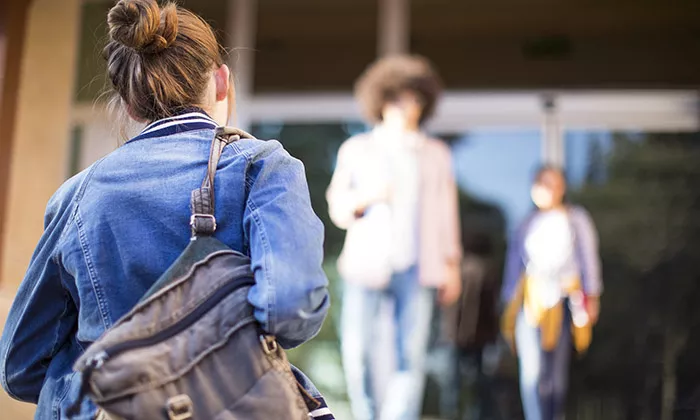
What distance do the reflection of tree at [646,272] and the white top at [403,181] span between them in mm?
2027

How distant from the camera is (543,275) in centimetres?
550

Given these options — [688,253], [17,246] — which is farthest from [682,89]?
[17,246]

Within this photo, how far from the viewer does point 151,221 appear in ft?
4.60

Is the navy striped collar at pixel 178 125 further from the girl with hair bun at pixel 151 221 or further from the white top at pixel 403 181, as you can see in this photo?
the white top at pixel 403 181

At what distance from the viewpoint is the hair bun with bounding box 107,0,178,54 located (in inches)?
56.4

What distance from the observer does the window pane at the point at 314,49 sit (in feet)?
22.3

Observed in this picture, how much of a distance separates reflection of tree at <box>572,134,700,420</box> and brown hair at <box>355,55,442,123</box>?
186 centimetres

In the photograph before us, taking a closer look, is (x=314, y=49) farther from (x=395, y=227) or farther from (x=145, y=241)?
(x=145, y=241)

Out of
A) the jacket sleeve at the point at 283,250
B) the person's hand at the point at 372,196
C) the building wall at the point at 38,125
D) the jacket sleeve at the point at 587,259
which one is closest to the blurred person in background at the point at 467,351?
the jacket sleeve at the point at 587,259

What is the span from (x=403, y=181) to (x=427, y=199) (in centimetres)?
20

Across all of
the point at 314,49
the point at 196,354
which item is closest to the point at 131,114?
the point at 196,354

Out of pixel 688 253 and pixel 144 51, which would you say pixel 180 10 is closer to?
pixel 144 51

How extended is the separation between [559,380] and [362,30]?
3328 millimetres

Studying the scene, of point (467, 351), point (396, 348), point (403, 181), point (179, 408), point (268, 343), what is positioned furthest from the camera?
point (467, 351)
